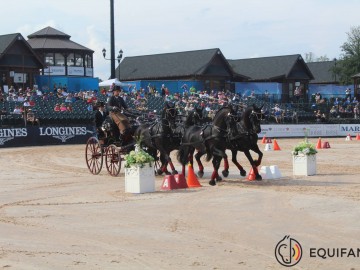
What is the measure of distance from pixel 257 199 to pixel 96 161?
7.88 m

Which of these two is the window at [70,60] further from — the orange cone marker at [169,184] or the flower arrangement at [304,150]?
the orange cone marker at [169,184]

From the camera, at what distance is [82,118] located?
133 ft

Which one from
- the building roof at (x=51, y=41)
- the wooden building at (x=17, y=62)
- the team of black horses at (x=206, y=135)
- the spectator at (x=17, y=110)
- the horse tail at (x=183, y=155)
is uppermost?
the building roof at (x=51, y=41)

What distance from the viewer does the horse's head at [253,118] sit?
17.6 meters

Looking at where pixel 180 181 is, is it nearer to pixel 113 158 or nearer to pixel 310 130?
pixel 113 158

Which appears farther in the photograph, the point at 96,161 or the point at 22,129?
the point at 22,129

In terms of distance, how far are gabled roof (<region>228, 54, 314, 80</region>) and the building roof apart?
57.7 feet

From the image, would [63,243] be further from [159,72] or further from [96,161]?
[159,72]

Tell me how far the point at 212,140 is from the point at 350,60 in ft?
202

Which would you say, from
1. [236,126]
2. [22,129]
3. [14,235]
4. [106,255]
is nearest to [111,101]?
[236,126]

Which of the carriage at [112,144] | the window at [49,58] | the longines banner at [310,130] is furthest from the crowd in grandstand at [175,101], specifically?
the carriage at [112,144]

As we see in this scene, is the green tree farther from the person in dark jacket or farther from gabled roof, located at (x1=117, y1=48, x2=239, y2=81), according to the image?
the person in dark jacket

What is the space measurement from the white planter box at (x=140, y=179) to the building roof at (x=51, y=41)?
153 ft

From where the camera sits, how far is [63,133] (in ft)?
129
